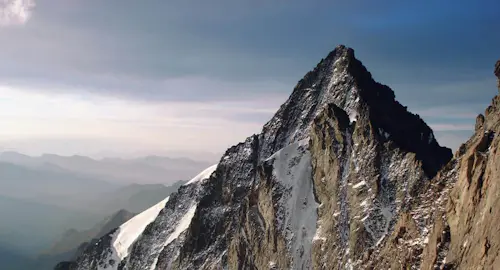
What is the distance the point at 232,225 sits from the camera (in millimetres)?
110750

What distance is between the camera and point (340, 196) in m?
76.1

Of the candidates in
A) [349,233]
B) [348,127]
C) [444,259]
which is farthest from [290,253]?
[444,259]

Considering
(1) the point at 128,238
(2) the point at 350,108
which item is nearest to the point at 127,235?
(1) the point at 128,238

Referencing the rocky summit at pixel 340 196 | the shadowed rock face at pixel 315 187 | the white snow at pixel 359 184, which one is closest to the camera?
the rocky summit at pixel 340 196

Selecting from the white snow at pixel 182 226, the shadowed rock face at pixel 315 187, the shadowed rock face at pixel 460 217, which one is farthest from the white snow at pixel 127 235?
the shadowed rock face at pixel 460 217

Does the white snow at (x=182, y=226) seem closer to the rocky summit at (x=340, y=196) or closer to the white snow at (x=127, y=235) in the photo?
the rocky summit at (x=340, y=196)

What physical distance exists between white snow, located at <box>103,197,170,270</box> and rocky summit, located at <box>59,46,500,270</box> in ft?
11.6

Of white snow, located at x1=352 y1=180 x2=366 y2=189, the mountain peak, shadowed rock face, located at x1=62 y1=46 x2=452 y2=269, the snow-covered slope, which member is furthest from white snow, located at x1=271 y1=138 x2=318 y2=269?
the snow-covered slope

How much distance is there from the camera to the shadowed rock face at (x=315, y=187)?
67.6 metres

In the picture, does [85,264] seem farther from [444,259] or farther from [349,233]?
[444,259]

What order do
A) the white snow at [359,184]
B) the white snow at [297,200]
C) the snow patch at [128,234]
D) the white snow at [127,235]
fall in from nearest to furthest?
1. the white snow at [359,184]
2. the white snow at [297,200]
3. the white snow at [127,235]
4. the snow patch at [128,234]

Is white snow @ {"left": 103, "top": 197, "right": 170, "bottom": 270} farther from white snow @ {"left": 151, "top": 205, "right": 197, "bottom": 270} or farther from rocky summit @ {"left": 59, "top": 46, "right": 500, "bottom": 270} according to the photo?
white snow @ {"left": 151, "top": 205, "right": 197, "bottom": 270}

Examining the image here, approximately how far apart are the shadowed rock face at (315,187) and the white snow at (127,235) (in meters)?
9.60

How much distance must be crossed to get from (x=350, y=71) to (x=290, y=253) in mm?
47642
